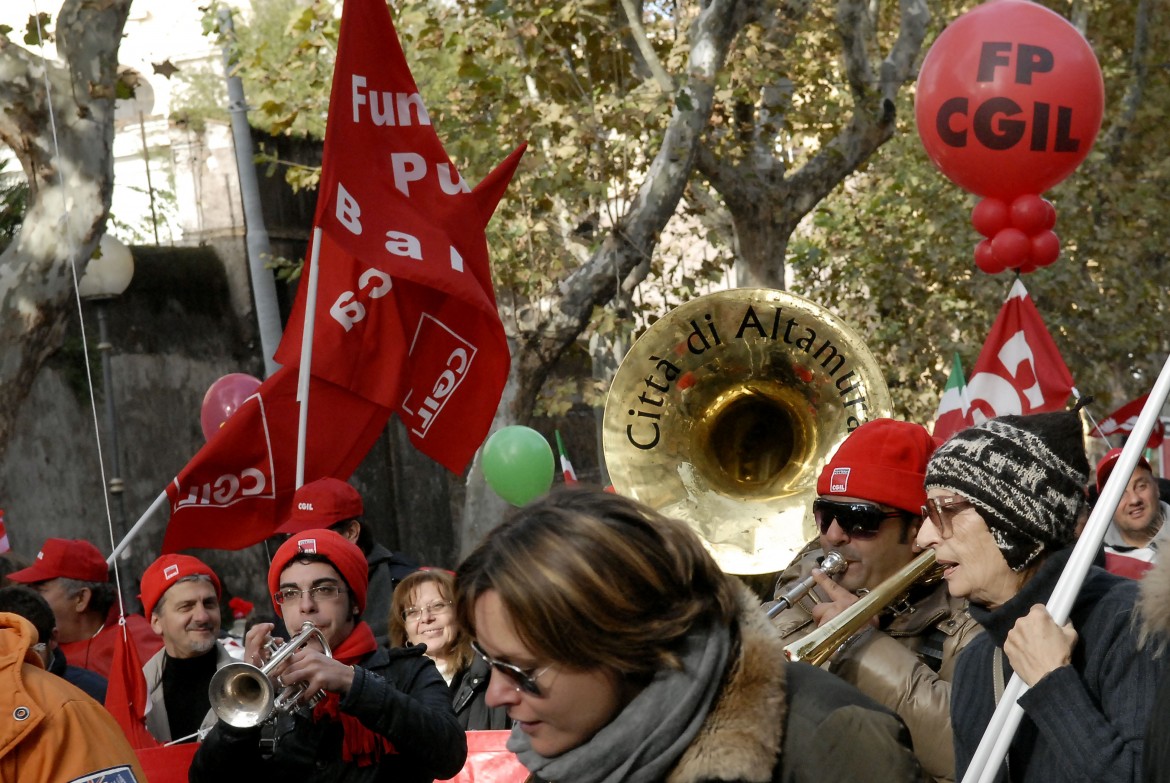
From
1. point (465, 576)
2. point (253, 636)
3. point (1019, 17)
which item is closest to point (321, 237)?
point (253, 636)

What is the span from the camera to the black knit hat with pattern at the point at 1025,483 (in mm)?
2852

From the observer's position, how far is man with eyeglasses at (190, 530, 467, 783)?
3.49 m

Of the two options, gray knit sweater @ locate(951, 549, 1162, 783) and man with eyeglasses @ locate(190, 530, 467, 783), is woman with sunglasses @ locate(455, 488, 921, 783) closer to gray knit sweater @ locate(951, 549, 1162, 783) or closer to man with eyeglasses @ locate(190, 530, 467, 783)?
gray knit sweater @ locate(951, 549, 1162, 783)

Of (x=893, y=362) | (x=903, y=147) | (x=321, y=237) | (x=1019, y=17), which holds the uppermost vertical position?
(x=1019, y=17)

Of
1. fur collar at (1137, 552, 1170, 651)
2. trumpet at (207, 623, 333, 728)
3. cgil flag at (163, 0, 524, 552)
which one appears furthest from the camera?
cgil flag at (163, 0, 524, 552)

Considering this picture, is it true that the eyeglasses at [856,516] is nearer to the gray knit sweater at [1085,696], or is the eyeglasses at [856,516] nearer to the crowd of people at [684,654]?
the crowd of people at [684,654]

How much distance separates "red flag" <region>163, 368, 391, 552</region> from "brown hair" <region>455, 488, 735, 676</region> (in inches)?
149

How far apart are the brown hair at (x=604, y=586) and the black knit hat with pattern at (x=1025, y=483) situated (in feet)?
2.94

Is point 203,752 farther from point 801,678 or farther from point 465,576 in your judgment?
point 801,678

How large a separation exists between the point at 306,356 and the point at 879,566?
247 centimetres

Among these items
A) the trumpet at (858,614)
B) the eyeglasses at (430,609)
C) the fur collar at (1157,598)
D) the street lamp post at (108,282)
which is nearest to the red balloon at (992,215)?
the eyeglasses at (430,609)

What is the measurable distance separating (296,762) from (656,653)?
5.82 ft

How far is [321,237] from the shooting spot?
600cm

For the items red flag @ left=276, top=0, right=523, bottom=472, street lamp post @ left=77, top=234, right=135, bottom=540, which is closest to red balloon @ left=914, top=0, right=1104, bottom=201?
red flag @ left=276, top=0, right=523, bottom=472
